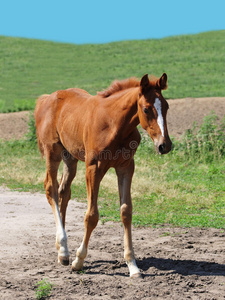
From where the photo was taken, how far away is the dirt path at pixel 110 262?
5.02 metres

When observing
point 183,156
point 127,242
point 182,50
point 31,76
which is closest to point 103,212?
point 127,242

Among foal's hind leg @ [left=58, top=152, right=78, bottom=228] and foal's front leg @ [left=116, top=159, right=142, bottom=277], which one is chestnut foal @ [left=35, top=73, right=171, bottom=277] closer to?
foal's front leg @ [left=116, top=159, right=142, bottom=277]

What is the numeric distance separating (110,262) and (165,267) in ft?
2.22

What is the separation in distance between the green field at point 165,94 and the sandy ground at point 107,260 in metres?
0.79

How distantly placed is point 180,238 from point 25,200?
3.55 metres

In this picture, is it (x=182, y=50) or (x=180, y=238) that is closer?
(x=180, y=238)

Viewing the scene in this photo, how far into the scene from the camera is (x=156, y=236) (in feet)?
23.3

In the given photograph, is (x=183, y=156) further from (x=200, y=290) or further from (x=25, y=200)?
(x=200, y=290)

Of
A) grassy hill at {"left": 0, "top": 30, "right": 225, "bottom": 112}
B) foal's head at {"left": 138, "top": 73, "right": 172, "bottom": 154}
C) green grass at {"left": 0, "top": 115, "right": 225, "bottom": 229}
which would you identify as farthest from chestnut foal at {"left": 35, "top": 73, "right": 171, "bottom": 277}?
grassy hill at {"left": 0, "top": 30, "right": 225, "bottom": 112}

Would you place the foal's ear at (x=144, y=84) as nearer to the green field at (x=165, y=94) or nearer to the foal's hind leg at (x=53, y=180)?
the foal's hind leg at (x=53, y=180)

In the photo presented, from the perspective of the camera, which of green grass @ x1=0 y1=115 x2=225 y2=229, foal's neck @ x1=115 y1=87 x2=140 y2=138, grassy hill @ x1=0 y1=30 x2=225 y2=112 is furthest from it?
grassy hill @ x1=0 y1=30 x2=225 y2=112

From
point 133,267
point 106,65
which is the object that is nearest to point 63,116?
point 133,267

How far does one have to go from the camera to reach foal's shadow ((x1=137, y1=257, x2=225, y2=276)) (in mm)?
5598

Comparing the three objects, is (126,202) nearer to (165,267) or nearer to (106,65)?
(165,267)
